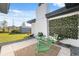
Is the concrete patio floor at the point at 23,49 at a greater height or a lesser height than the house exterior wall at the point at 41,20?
lesser

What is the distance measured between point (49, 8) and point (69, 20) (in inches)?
16.5

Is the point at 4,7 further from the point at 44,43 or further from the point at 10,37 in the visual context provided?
the point at 44,43

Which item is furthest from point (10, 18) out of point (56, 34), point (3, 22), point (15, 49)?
point (56, 34)

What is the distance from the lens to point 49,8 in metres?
3.63

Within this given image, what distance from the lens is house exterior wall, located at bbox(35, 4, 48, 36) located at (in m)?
3.63

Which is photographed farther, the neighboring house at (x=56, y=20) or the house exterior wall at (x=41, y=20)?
the house exterior wall at (x=41, y=20)

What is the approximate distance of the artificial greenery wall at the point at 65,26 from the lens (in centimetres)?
352

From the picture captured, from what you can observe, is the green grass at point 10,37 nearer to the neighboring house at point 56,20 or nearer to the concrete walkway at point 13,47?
the concrete walkway at point 13,47

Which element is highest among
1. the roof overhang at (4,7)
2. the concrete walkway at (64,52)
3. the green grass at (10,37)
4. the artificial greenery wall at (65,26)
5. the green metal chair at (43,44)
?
the roof overhang at (4,7)

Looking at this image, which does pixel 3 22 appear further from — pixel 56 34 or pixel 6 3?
pixel 56 34

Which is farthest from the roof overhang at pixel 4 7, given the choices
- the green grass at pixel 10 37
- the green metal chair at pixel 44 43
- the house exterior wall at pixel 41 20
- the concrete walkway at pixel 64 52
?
the concrete walkway at pixel 64 52

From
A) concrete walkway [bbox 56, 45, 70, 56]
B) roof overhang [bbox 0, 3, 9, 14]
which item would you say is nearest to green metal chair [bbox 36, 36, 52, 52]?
concrete walkway [bbox 56, 45, 70, 56]

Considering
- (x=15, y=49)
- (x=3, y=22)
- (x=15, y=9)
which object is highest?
(x=15, y=9)

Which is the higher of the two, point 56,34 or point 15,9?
point 15,9
